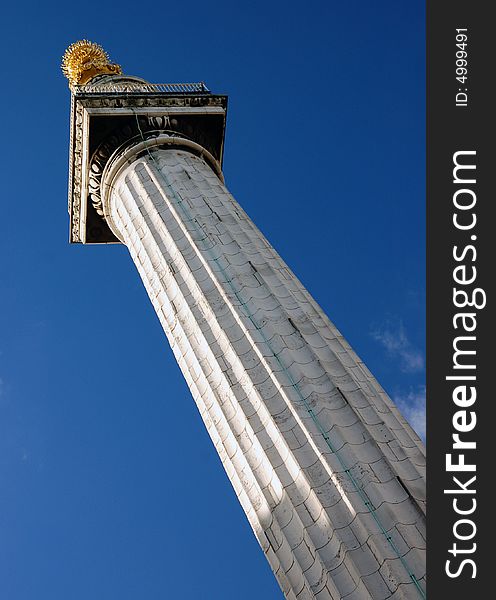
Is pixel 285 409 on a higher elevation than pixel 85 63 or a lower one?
lower

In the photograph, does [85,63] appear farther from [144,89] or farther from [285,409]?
[285,409]

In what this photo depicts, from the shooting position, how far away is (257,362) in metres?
20.0

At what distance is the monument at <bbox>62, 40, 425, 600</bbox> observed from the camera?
1577 cm

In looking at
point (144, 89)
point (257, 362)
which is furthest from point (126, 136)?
point (257, 362)

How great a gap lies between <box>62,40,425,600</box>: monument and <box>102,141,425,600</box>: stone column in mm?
34

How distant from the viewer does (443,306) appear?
47.1 feet

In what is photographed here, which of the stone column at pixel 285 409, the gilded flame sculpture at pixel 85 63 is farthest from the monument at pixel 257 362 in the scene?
the gilded flame sculpture at pixel 85 63

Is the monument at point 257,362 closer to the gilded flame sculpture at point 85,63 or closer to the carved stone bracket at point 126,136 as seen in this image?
the carved stone bracket at point 126,136

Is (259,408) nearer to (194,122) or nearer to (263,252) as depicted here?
(263,252)

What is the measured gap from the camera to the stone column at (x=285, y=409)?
1554 centimetres

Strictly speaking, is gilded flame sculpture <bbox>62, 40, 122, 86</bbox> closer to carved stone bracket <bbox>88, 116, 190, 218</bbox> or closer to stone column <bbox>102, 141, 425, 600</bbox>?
carved stone bracket <bbox>88, 116, 190, 218</bbox>

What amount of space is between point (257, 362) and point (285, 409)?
182 centimetres

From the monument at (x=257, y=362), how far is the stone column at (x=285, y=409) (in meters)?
0.03

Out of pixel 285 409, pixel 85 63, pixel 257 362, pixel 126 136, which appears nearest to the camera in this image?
pixel 285 409
